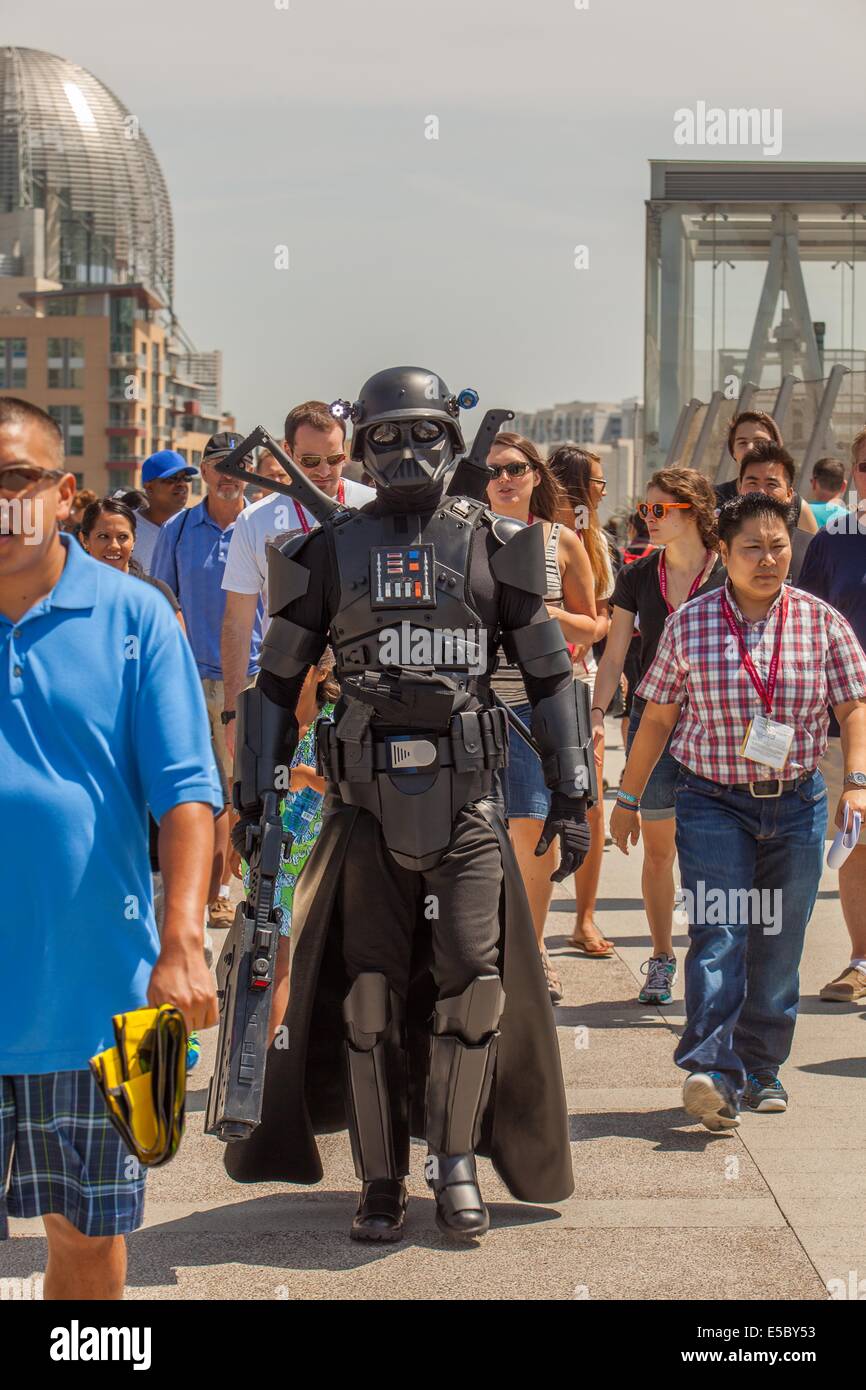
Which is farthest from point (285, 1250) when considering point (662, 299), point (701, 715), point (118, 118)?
point (118, 118)

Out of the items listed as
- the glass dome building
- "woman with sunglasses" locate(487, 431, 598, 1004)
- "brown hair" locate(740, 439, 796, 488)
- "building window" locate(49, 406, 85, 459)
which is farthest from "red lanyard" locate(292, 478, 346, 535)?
the glass dome building

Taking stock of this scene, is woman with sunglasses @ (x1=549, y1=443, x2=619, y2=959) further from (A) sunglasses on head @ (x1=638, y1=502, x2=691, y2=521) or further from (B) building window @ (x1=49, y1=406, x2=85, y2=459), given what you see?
(B) building window @ (x1=49, y1=406, x2=85, y2=459)

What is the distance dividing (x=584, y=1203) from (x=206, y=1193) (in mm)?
990

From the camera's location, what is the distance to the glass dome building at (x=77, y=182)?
502 feet

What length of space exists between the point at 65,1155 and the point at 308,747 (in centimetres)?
244

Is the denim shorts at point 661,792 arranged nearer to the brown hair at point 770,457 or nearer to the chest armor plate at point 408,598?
the brown hair at point 770,457

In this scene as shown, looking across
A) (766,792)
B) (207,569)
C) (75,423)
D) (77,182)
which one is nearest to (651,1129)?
(766,792)

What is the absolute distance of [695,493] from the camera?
685cm

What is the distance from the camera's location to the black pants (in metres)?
4.61

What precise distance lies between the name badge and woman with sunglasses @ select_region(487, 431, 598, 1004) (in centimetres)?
114

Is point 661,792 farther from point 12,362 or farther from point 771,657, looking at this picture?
point 12,362

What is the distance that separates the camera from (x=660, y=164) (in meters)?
22.1

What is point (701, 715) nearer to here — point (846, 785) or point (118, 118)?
point (846, 785)
